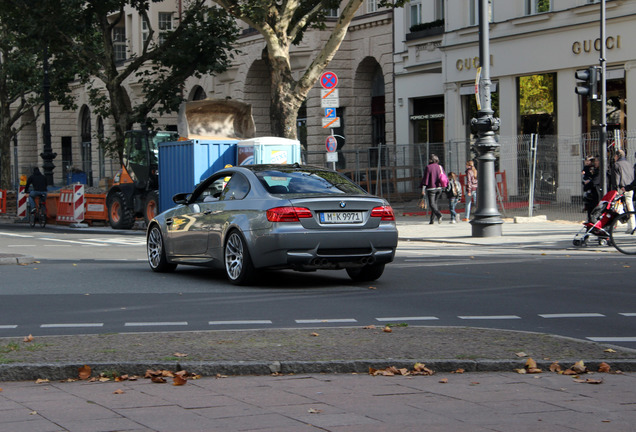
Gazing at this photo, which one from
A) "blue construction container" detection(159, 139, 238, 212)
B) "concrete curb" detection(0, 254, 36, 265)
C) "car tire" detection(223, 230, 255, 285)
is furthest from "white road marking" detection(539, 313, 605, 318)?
"blue construction container" detection(159, 139, 238, 212)

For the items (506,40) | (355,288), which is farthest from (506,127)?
(355,288)

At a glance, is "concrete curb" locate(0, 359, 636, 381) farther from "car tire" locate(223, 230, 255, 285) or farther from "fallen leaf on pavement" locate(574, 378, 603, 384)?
"car tire" locate(223, 230, 255, 285)

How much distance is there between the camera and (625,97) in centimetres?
2875

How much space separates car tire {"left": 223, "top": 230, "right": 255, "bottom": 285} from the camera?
12.8m

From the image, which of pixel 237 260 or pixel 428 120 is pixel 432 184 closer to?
pixel 428 120

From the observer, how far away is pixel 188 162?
2503 cm

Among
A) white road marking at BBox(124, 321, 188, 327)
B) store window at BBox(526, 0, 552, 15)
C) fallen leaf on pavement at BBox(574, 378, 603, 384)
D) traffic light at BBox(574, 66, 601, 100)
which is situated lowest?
fallen leaf on pavement at BBox(574, 378, 603, 384)

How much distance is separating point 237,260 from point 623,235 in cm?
760

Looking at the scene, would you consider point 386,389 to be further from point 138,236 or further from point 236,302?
point 138,236

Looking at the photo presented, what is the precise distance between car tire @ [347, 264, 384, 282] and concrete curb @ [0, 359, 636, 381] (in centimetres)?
625

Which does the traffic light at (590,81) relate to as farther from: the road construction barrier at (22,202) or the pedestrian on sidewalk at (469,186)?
the road construction barrier at (22,202)

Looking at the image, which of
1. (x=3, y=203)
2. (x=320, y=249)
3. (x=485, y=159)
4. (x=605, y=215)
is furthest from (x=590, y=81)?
(x=3, y=203)

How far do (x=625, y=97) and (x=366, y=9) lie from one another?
1234 cm

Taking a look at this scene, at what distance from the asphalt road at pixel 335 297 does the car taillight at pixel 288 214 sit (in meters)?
0.83
